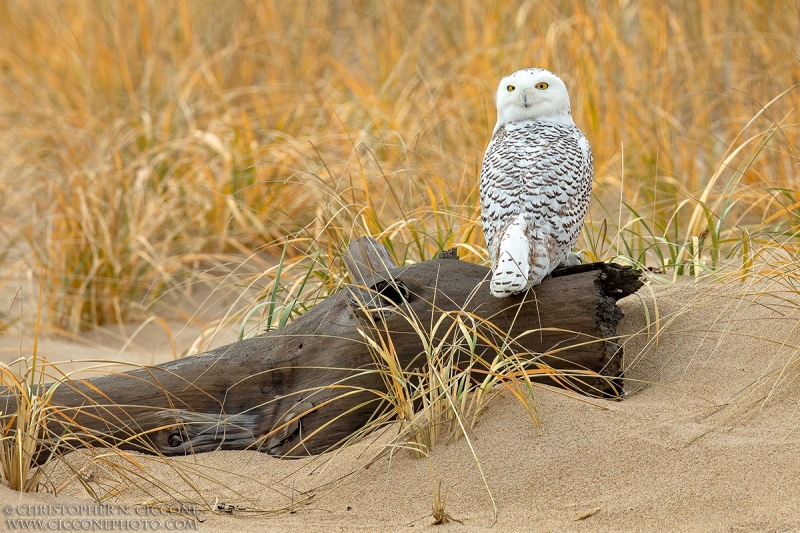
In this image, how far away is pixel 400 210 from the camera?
12.1 feet

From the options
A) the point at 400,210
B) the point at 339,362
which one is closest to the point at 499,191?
the point at 339,362

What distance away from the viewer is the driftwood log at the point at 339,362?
2785 mm

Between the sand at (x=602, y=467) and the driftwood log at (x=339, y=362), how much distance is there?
100mm

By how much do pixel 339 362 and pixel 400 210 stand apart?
100cm

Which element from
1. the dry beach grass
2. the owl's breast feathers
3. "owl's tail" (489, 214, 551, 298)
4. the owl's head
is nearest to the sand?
the dry beach grass

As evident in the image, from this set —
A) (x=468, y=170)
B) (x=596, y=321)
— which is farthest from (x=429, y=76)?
(x=596, y=321)

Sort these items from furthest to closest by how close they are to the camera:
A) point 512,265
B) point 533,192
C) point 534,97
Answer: point 534,97
point 533,192
point 512,265

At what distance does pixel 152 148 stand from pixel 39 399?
3.17m

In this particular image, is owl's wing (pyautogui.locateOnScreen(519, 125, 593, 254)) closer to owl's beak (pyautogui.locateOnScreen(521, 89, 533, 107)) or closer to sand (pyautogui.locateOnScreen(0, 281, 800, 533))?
Answer: owl's beak (pyautogui.locateOnScreen(521, 89, 533, 107))

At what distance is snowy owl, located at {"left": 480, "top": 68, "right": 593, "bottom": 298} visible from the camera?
8.84ft

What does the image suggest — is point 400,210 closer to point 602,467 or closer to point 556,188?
point 556,188

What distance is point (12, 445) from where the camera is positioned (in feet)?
8.25

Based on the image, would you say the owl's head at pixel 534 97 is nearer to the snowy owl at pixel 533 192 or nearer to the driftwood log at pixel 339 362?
the snowy owl at pixel 533 192

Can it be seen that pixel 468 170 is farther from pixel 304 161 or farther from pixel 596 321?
pixel 596 321
